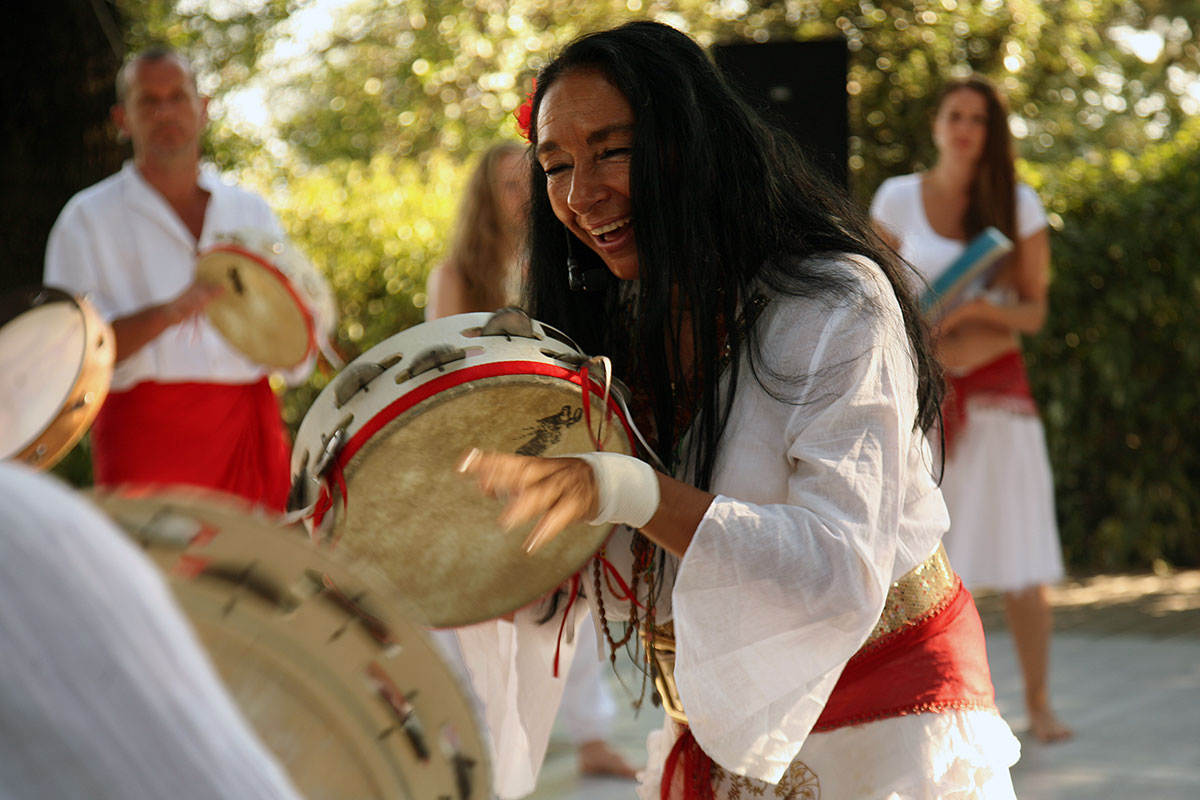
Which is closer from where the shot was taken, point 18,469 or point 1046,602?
point 18,469

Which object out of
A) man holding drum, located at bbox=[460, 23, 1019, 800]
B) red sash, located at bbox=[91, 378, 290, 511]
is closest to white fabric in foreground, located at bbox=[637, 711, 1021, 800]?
man holding drum, located at bbox=[460, 23, 1019, 800]

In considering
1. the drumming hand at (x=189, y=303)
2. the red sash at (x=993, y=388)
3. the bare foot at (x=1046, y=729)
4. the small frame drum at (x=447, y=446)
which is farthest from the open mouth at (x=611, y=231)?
the bare foot at (x=1046, y=729)

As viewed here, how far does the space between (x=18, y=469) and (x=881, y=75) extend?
35.7ft

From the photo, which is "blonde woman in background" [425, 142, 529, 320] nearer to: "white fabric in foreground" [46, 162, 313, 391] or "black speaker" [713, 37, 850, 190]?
"white fabric in foreground" [46, 162, 313, 391]

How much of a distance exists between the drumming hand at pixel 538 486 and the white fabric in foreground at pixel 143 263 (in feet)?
8.34

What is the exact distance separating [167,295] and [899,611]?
281 cm

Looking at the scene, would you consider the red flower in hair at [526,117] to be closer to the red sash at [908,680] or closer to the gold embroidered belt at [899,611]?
the gold embroidered belt at [899,611]

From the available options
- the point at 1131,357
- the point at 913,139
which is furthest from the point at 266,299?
the point at 913,139

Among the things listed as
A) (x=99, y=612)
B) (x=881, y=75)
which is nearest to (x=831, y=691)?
(x=99, y=612)

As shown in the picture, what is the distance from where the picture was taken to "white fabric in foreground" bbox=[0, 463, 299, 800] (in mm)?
577

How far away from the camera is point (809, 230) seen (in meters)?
1.88

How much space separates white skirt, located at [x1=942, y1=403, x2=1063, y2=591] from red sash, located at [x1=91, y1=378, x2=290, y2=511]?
2283 millimetres

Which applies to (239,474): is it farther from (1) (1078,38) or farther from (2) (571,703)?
(1) (1078,38)

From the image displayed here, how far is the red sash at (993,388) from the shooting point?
14.9ft
